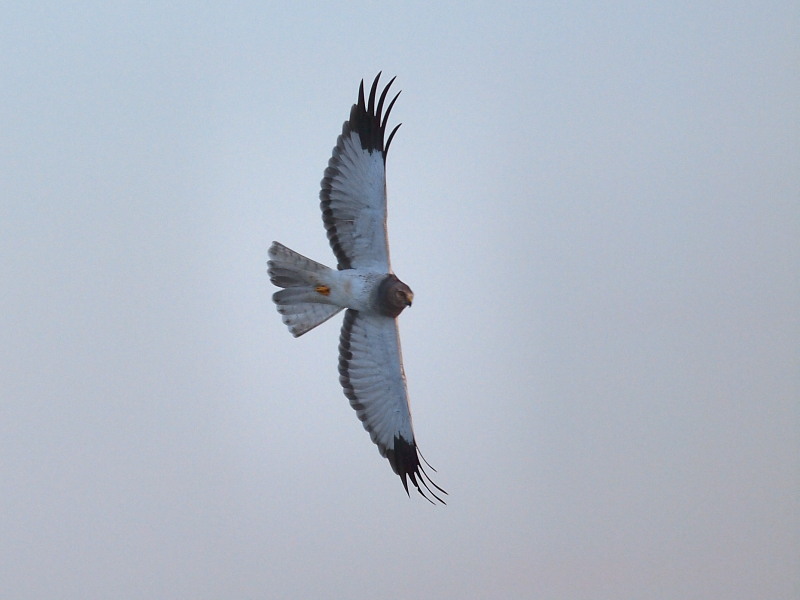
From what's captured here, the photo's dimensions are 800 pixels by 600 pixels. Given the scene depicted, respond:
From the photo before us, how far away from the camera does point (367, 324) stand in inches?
319

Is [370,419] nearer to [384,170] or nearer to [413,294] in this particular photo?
[413,294]

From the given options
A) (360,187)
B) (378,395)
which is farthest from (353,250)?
(378,395)

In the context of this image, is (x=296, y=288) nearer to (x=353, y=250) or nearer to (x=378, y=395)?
(x=353, y=250)

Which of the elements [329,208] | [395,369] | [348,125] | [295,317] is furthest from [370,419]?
[348,125]

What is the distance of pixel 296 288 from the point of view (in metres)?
7.71

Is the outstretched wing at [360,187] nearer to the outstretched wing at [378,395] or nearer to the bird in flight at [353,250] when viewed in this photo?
the bird in flight at [353,250]

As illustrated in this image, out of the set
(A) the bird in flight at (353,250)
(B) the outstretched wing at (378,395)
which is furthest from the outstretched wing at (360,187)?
(B) the outstretched wing at (378,395)

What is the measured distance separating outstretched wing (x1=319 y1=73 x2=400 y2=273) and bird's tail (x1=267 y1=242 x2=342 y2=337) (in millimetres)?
340

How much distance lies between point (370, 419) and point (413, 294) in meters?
1.25

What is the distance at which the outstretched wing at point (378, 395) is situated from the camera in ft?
26.8

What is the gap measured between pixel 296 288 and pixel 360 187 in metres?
0.95

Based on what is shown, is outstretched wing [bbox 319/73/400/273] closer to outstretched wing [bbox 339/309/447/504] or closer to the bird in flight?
the bird in flight

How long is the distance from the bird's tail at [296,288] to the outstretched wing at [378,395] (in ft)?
1.66

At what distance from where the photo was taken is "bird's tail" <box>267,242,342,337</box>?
7.63 m
